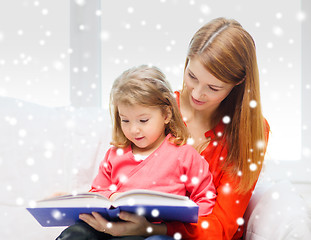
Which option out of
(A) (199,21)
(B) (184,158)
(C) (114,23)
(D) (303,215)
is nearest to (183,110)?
(B) (184,158)

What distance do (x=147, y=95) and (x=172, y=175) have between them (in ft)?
0.95

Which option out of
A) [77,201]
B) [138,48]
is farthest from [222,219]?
[138,48]

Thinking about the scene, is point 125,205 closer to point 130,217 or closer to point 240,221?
point 130,217

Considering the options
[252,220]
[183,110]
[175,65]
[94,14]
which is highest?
[94,14]

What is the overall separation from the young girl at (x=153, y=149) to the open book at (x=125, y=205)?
18 cm

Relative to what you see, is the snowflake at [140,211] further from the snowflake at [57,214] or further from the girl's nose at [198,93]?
the girl's nose at [198,93]

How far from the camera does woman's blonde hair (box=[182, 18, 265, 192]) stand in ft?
4.21

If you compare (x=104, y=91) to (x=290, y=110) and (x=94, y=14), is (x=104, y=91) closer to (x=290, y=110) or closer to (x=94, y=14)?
(x=94, y=14)

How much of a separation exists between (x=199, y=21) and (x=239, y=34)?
882 millimetres

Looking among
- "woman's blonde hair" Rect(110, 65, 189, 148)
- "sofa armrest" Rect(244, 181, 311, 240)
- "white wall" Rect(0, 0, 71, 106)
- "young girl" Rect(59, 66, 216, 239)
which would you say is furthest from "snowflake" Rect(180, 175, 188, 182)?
"white wall" Rect(0, 0, 71, 106)

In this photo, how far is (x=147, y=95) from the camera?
1253 millimetres

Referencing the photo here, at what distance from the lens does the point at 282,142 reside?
83.7 inches

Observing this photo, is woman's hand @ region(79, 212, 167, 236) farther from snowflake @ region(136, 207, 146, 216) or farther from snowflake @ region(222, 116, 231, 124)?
snowflake @ region(222, 116, 231, 124)

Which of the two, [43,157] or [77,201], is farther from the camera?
[43,157]
